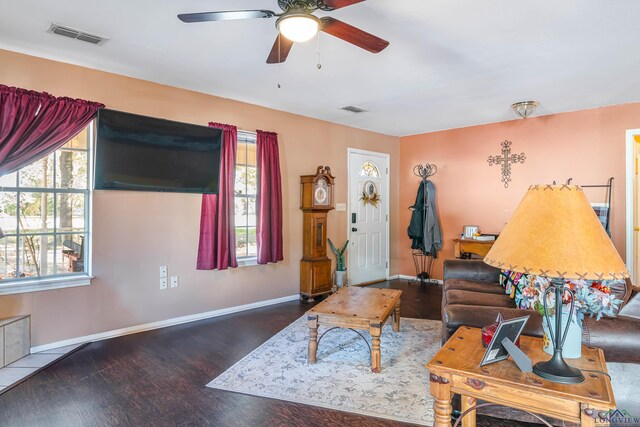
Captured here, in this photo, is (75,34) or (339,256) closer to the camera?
(75,34)

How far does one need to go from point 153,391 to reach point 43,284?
1.49 metres

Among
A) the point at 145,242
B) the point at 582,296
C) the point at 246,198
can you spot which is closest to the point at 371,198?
the point at 246,198

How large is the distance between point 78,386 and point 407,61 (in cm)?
347

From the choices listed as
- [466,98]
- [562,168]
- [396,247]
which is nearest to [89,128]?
[466,98]

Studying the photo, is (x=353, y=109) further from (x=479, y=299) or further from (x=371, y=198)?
(x=479, y=299)

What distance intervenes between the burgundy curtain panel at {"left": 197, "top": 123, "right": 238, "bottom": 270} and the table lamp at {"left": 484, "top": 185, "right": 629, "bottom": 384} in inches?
121

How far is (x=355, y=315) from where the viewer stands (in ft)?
8.68

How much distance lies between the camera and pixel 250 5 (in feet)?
7.39

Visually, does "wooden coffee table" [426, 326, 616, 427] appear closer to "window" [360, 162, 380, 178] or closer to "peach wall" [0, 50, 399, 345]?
"peach wall" [0, 50, 399, 345]

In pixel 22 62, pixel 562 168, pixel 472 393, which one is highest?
pixel 22 62

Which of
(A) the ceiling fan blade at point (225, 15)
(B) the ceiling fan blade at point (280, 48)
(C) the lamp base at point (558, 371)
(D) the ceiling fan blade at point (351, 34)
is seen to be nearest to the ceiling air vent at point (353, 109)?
(B) the ceiling fan blade at point (280, 48)

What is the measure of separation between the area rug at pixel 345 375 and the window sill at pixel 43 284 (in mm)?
1626

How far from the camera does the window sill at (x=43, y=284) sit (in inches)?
113

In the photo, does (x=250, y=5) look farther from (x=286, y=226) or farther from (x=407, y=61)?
(x=286, y=226)
